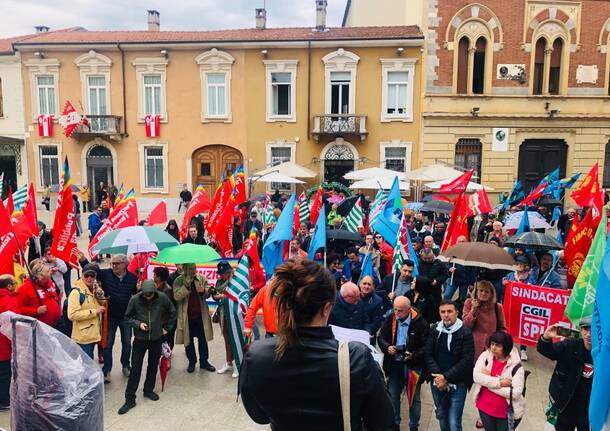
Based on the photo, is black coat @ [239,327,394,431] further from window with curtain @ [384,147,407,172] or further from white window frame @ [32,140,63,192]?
white window frame @ [32,140,63,192]

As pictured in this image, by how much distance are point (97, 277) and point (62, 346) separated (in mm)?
2491

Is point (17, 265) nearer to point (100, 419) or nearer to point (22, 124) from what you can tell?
point (100, 419)

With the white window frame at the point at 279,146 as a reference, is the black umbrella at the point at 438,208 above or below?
below

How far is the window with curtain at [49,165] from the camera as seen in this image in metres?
24.2

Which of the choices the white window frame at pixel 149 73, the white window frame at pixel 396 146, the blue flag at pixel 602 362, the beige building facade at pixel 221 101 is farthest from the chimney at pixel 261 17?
the blue flag at pixel 602 362

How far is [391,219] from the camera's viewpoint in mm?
8391

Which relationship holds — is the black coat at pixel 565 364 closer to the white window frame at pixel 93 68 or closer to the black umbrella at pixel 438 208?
the black umbrella at pixel 438 208

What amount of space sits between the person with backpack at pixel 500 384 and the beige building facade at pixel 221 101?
740 inches

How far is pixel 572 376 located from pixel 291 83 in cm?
2053

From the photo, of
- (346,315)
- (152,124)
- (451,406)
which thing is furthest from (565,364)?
(152,124)

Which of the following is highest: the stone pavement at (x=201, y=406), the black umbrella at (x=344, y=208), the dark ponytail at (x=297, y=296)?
the dark ponytail at (x=297, y=296)

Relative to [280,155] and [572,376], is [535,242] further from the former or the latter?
[280,155]

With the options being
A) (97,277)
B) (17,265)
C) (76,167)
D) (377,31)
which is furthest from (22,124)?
(97,277)

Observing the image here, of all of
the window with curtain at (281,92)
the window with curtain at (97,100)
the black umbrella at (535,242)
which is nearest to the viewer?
the black umbrella at (535,242)
